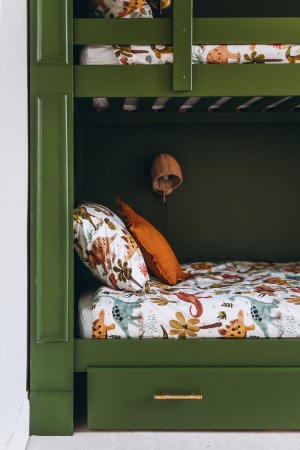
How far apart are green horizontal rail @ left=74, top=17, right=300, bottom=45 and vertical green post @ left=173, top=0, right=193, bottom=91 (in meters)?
0.03

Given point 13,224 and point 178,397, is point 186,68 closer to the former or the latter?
point 13,224

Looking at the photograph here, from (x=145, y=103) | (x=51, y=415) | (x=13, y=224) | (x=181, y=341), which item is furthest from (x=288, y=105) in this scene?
(x=51, y=415)

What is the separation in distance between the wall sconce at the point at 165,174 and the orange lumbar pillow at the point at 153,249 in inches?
15.6

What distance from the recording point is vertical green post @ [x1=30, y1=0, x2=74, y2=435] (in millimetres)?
2168

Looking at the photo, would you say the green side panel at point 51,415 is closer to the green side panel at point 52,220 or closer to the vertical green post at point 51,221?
the vertical green post at point 51,221

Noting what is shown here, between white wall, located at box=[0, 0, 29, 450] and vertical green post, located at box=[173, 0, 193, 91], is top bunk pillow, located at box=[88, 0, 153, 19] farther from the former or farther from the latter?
white wall, located at box=[0, 0, 29, 450]

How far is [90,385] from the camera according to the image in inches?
84.8

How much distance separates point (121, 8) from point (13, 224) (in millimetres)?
953

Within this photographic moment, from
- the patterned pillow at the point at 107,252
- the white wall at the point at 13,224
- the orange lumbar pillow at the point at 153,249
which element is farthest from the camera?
the orange lumbar pillow at the point at 153,249

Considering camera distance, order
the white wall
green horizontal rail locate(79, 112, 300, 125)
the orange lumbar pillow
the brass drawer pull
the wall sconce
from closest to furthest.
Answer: the white wall → the brass drawer pull → the orange lumbar pillow → the wall sconce → green horizontal rail locate(79, 112, 300, 125)

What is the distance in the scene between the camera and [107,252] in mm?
2250

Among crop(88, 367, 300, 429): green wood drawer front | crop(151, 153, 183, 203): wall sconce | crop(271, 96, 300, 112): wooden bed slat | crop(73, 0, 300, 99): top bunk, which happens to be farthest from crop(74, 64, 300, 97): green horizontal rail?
crop(88, 367, 300, 429): green wood drawer front

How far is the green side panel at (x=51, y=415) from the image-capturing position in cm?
217

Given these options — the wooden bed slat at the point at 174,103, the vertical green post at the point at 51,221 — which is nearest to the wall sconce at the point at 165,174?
the wooden bed slat at the point at 174,103
